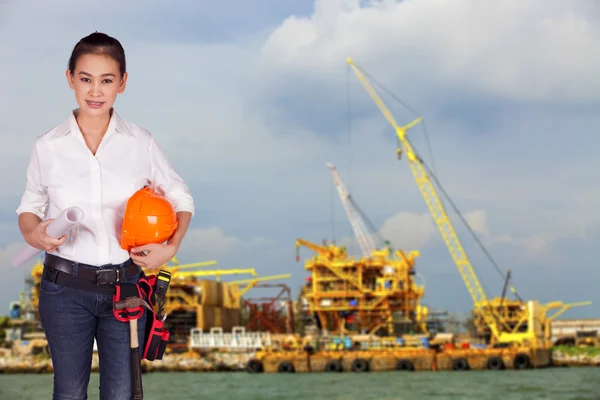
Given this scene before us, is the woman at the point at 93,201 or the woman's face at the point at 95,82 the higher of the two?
the woman's face at the point at 95,82

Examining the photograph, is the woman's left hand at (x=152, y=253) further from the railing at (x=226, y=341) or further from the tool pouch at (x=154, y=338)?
the railing at (x=226, y=341)

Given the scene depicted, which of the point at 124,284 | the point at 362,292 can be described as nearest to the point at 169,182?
the point at 124,284

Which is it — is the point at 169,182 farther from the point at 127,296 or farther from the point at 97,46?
the point at 97,46

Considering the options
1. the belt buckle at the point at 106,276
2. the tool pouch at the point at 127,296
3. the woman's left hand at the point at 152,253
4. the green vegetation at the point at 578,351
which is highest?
the woman's left hand at the point at 152,253

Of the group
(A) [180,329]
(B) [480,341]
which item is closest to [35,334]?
(A) [180,329]

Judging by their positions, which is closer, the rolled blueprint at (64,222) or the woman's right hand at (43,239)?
the rolled blueprint at (64,222)

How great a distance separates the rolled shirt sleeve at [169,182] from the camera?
461 cm

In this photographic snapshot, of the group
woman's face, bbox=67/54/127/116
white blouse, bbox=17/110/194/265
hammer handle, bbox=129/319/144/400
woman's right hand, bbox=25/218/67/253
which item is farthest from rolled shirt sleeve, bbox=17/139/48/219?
Result: hammer handle, bbox=129/319/144/400

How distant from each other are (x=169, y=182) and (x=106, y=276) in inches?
20.7

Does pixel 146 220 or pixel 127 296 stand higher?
pixel 146 220

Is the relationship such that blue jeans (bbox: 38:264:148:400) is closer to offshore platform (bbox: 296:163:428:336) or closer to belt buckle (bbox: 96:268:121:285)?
belt buckle (bbox: 96:268:121:285)

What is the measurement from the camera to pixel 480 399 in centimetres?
3681

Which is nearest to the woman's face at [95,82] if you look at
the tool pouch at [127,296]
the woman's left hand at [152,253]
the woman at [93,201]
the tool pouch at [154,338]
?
the woman at [93,201]

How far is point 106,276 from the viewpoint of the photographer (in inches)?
178
